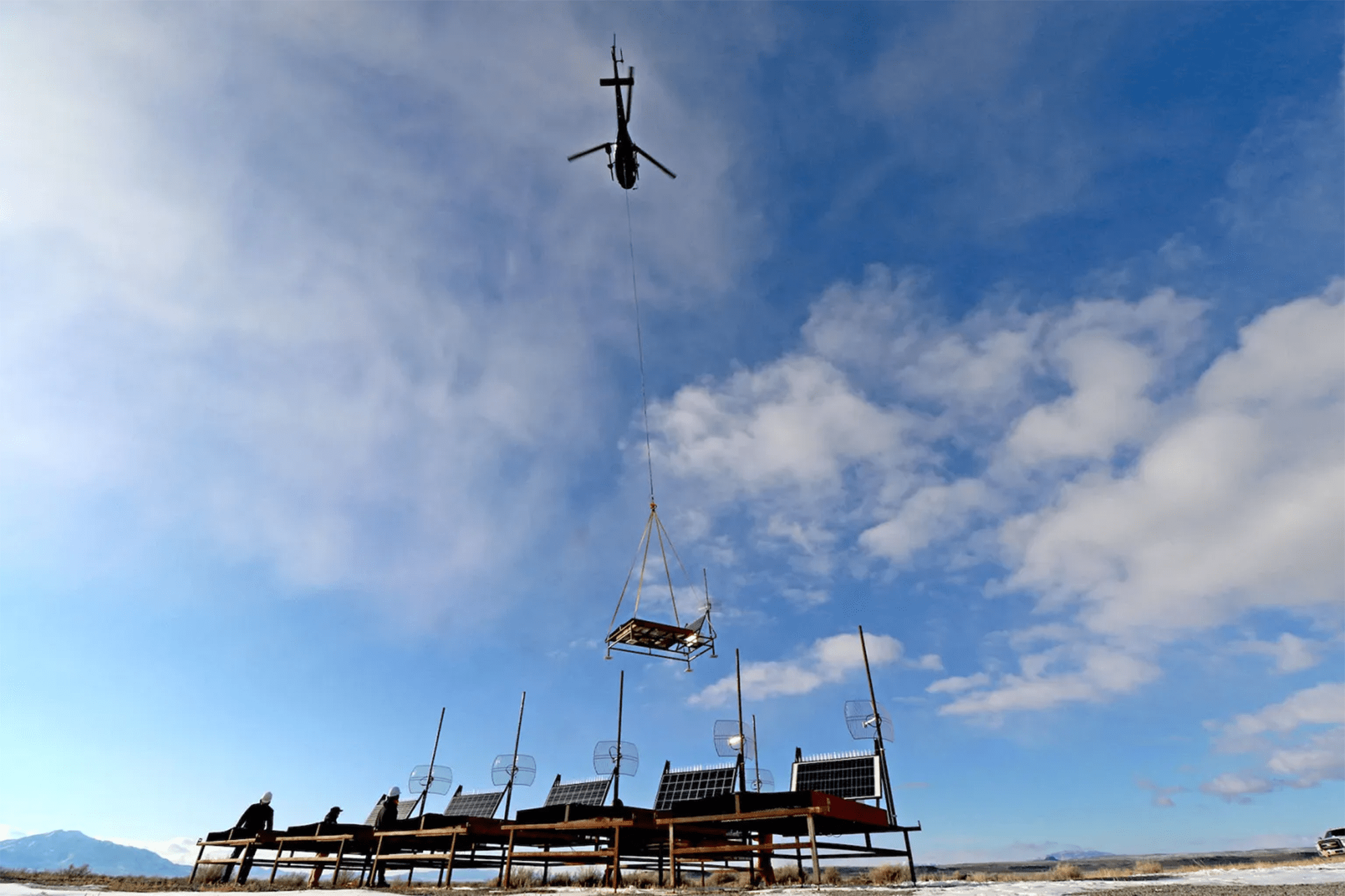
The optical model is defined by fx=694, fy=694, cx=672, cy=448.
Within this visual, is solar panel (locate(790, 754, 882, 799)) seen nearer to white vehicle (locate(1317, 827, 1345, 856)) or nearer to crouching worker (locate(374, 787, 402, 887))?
crouching worker (locate(374, 787, 402, 887))

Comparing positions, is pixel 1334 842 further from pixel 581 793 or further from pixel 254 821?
pixel 254 821

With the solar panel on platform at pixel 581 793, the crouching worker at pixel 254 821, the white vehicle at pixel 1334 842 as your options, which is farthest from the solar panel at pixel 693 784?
the white vehicle at pixel 1334 842

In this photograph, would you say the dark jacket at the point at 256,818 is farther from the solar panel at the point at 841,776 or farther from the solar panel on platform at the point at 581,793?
the solar panel at the point at 841,776

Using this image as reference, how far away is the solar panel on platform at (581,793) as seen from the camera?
19766 mm

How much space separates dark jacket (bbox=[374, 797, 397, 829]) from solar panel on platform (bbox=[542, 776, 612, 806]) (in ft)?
18.7

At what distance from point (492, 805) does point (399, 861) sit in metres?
6.02

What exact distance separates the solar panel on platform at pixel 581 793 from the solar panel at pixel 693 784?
1634 mm

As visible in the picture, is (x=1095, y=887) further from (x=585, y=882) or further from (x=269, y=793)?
(x=269, y=793)

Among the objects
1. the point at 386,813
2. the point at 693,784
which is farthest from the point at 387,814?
the point at 693,784

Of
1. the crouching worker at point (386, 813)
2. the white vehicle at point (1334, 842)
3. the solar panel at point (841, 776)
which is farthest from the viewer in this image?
the white vehicle at point (1334, 842)

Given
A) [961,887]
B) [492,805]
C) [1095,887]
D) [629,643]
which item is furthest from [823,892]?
[492,805]

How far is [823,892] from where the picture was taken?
1238 cm

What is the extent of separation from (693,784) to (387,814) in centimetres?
1110

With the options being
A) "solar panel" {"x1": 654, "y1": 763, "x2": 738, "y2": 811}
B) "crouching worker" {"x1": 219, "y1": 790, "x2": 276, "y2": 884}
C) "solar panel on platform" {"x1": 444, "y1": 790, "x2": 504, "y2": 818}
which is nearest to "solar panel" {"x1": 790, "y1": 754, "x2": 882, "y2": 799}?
"solar panel" {"x1": 654, "y1": 763, "x2": 738, "y2": 811}
